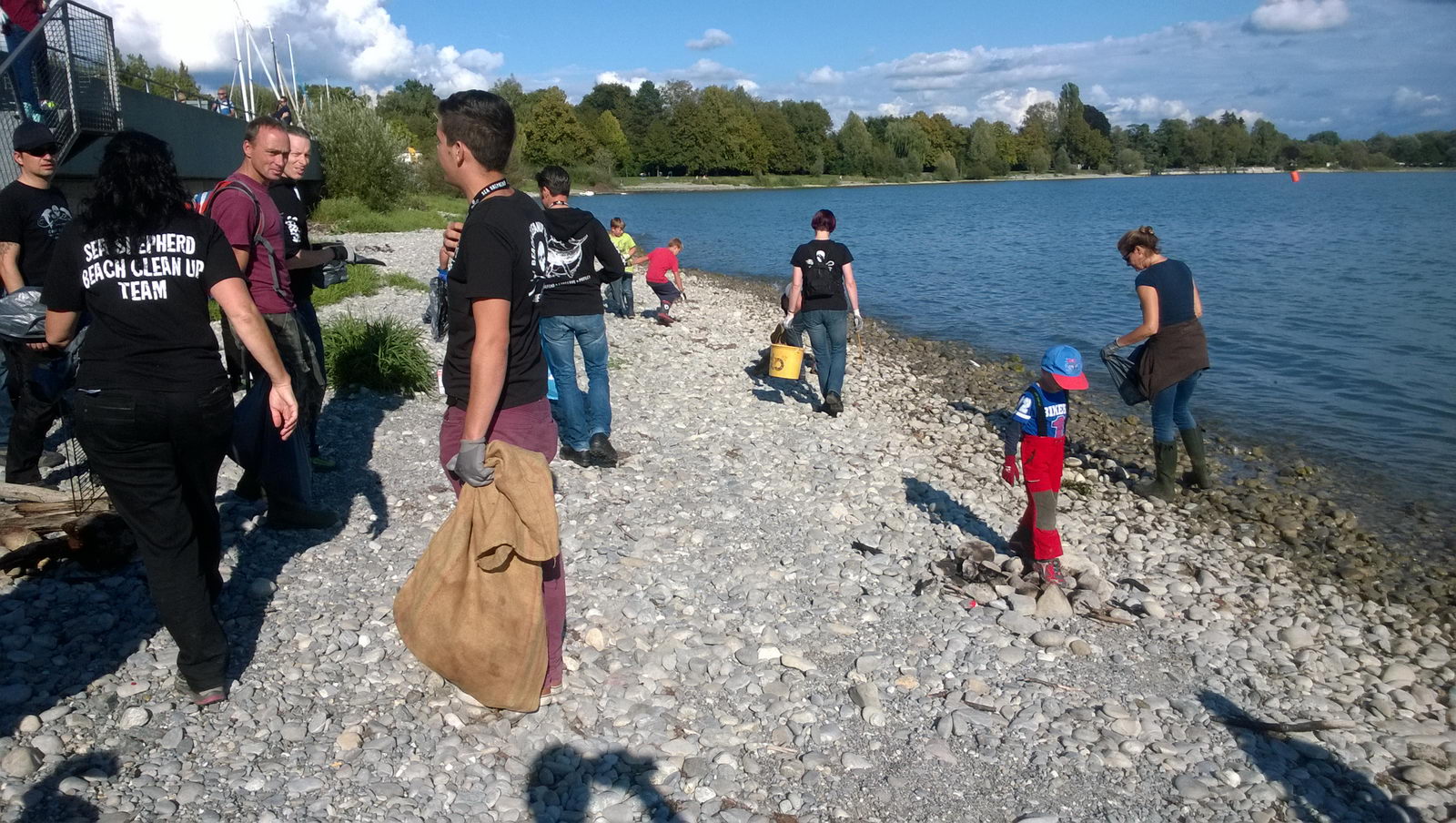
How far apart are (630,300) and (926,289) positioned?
1281cm

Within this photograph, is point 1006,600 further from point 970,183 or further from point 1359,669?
point 970,183

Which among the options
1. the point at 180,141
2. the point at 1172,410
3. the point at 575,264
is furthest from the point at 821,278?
the point at 180,141

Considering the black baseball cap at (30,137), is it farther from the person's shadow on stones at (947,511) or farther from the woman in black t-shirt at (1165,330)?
the woman in black t-shirt at (1165,330)

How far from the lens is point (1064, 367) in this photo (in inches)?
218

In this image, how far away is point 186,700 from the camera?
3.97m

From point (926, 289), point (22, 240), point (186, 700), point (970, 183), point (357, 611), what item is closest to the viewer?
point (186, 700)

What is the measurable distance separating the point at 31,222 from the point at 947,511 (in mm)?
6478

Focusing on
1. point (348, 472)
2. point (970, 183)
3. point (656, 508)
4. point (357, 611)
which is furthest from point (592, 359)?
point (970, 183)

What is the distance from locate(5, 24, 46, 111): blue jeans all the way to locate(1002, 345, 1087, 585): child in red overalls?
431 inches

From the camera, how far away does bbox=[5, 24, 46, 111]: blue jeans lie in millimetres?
10367

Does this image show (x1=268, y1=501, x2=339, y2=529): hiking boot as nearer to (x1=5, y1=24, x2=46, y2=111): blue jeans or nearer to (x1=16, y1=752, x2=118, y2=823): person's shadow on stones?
(x1=16, y1=752, x2=118, y2=823): person's shadow on stones

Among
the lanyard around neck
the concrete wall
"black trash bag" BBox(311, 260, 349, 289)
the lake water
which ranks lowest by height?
the lake water

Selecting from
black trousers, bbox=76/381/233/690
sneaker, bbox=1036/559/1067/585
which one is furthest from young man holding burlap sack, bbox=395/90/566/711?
sneaker, bbox=1036/559/1067/585

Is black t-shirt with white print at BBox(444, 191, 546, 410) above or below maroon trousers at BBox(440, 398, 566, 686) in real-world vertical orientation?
above
